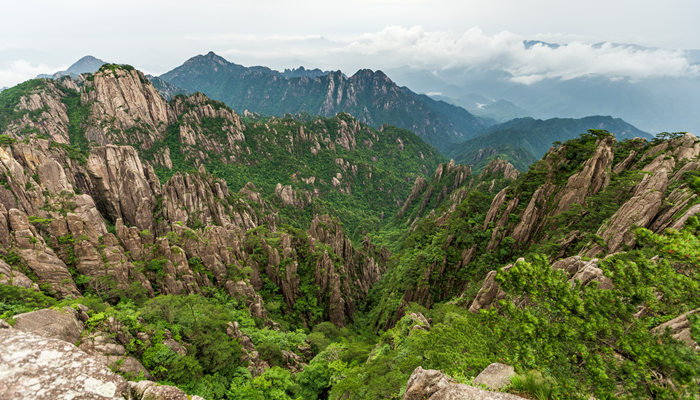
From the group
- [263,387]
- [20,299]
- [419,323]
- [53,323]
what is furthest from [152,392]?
[20,299]

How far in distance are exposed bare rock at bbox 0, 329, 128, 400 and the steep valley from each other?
33 millimetres

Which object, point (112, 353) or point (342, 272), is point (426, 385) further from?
point (342, 272)

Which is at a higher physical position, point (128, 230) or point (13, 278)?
point (13, 278)

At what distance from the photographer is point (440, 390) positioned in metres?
8.06

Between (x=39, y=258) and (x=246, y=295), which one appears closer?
(x=39, y=258)

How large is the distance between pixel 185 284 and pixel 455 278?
3910 cm

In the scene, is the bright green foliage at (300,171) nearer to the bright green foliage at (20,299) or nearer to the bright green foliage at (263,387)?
the bright green foliage at (20,299)

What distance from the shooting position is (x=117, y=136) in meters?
104

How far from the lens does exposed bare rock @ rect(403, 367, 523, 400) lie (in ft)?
23.8

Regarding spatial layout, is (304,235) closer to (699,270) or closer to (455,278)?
(455,278)

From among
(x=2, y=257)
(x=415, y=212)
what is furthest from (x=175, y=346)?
(x=415, y=212)

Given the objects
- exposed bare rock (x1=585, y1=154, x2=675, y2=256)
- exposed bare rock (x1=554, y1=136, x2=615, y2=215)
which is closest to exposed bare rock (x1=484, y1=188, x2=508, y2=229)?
exposed bare rock (x1=554, y1=136, x2=615, y2=215)

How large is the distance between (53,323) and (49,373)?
43.3 feet

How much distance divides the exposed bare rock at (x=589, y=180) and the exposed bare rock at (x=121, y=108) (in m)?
137
